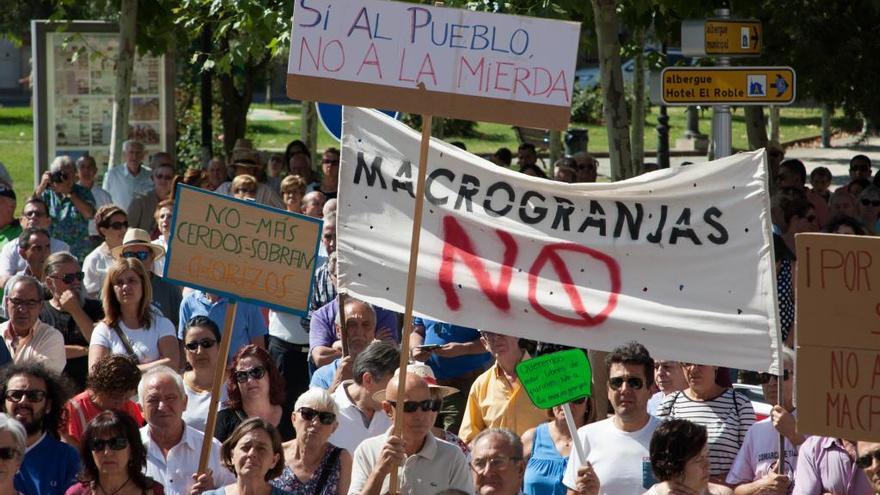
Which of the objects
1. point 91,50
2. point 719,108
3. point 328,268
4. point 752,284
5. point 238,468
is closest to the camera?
point 238,468

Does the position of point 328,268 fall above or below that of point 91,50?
below

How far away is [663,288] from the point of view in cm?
741

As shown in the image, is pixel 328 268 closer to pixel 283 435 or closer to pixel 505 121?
pixel 283 435

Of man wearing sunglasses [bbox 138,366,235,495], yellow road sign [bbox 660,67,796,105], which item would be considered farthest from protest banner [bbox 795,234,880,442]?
yellow road sign [bbox 660,67,796,105]

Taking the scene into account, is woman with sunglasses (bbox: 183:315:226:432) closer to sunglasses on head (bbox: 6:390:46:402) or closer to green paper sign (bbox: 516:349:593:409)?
sunglasses on head (bbox: 6:390:46:402)

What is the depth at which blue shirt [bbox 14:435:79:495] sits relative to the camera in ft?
22.2

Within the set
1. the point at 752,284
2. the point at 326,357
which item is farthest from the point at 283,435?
the point at 752,284

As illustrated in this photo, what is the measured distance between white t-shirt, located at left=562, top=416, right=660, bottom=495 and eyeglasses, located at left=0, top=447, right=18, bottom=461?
232 cm

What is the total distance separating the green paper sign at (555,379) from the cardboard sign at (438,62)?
961 mm

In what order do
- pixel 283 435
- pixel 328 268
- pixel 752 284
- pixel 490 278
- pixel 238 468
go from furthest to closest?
pixel 328 268, pixel 283 435, pixel 490 278, pixel 752 284, pixel 238 468

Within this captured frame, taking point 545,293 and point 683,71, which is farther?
point 683,71

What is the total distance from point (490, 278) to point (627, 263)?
2.19 feet

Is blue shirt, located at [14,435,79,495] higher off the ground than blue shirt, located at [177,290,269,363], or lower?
lower

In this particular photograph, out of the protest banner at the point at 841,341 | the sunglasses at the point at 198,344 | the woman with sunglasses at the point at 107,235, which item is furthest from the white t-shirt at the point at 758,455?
the woman with sunglasses at the point at 107,235
